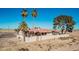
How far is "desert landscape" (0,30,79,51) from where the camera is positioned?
14.5 feet

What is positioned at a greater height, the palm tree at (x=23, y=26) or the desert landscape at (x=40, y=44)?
the palm tree at (x=23, y=26)

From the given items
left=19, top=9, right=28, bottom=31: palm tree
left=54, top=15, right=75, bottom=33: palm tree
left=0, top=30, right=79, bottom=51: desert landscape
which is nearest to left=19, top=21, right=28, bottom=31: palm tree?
left=19, top=9, right=28, bottom=31: palm tree

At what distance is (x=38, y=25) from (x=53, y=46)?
34cm

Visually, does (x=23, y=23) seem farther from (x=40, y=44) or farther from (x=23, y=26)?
(x=40, y=44)

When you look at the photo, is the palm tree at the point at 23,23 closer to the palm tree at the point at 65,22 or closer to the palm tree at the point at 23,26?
the palm tree at the point at 23,26

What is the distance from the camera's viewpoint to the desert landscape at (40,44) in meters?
4.43

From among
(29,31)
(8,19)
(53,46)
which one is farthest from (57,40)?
(8,19)

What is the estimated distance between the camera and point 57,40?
4453 mm

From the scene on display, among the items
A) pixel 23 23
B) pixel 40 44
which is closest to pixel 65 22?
pixel 40 44

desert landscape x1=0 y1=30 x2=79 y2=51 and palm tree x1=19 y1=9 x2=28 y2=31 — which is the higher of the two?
palm tree x1=19 y1=9 x2=28 y2=31

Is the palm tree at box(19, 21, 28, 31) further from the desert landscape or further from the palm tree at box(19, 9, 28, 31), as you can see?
the desert landscape

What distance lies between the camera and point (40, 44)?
446 cm

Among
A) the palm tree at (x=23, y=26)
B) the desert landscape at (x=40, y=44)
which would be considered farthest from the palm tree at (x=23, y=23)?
the desert landscape at (x=40, y=44)
